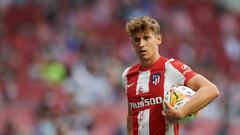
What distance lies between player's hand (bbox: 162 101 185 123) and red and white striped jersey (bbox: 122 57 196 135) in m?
0.32

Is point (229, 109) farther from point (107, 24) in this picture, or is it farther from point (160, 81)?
point (160, 81)

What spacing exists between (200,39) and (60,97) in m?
6.03

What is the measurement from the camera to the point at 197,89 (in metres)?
6.40

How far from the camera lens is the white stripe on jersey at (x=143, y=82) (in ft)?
22.1

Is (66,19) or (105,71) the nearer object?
(105,71)

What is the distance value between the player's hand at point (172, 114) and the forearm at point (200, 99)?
6 centimetres

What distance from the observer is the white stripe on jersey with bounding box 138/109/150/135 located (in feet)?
21.9

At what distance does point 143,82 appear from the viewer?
680 cm

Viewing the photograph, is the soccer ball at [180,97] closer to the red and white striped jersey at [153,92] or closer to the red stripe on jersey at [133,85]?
the red and white striped jersey at [153,92]

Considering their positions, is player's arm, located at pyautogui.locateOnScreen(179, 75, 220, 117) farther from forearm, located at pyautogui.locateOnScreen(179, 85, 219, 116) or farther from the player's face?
the player's face

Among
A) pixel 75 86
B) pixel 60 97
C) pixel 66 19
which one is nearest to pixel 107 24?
pixel 66 19

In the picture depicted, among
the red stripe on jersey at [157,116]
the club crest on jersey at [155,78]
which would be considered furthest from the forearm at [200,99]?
the club crest on jersey at [155,78]

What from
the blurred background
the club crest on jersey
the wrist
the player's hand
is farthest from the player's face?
the blurred background

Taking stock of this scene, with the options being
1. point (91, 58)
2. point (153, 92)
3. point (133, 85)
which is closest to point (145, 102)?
point (153, 92)
